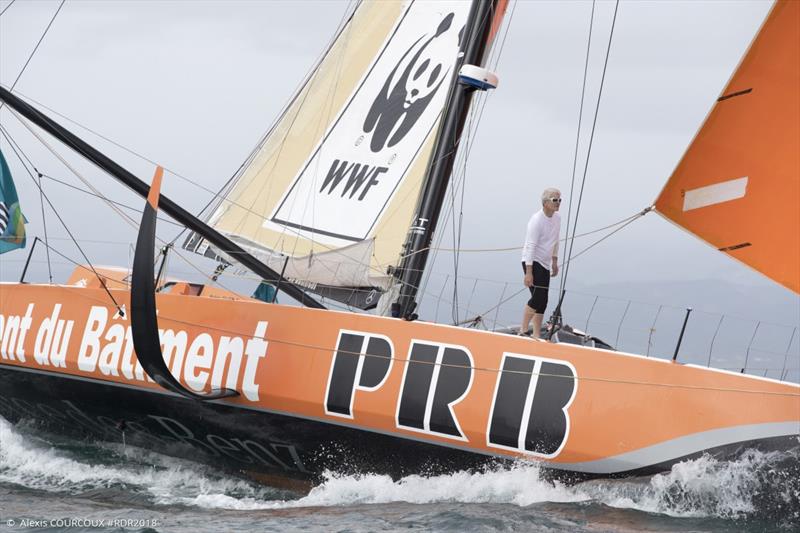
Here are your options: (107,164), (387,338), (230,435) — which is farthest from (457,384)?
(107,164)

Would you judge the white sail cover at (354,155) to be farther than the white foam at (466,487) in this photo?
Yes

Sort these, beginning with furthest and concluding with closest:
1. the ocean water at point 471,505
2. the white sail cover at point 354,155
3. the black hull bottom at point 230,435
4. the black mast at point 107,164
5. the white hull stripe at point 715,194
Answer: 1. the white sail cover at point 354,155
2. the black mast at point 107,164
3. the black hull bottom at point 230,435
4. the white hull stripe at point 715,194
5. the ocean water at point 471,505

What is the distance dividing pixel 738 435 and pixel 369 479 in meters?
2.35

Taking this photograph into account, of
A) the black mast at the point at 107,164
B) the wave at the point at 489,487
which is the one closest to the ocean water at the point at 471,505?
the wave at the point at 489,487

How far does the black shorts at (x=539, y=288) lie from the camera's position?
6.68 metres

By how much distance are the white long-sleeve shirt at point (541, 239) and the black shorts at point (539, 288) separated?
4 centimetres

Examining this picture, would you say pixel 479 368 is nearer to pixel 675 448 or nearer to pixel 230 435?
pixel 675 448

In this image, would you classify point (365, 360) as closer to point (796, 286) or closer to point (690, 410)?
point (690, 410)

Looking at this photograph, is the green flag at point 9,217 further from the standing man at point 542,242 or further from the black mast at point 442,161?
the standing man at point 542,242

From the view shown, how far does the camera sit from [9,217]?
349 inches

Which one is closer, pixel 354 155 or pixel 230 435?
pixel 230 435

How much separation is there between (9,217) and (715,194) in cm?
605

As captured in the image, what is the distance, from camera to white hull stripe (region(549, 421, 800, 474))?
5691 mm

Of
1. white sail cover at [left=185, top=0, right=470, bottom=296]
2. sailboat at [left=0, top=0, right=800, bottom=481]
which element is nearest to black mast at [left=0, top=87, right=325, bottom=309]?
sailboat at [left=0, top=0, right=800, bottom=481]
